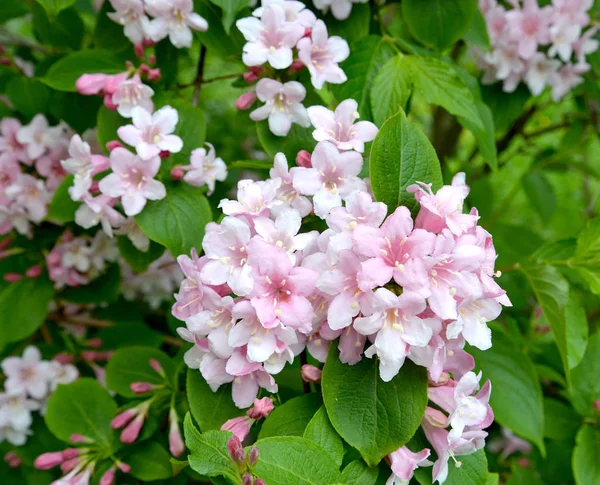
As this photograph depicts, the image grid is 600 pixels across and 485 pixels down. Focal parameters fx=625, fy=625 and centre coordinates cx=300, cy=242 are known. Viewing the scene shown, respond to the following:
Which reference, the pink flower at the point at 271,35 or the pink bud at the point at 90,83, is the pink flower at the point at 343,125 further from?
the pink bud at the point at 90,83

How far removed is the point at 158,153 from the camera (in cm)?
145

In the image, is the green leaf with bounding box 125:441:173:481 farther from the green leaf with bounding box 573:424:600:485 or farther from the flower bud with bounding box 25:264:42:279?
the green leaf with bounding box 573:424:600:485

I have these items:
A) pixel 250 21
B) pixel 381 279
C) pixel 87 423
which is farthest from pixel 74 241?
pixel 381 279

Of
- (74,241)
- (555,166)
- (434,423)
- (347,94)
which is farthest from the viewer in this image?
(555,166)

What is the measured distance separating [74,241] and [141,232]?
1.39 ft

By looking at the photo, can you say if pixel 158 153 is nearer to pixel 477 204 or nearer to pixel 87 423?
pixel 87 423

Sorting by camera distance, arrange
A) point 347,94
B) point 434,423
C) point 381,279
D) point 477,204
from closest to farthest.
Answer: point 381,279, point 434,423, point 347,94, point 477,204

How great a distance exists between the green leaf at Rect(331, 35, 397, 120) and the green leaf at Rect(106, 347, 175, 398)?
857mm

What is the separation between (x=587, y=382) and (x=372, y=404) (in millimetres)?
1005

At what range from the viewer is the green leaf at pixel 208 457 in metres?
0.94

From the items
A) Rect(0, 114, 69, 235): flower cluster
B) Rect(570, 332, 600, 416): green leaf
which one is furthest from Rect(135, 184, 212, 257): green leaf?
Rect(570, 332, 600, 416): green leaf

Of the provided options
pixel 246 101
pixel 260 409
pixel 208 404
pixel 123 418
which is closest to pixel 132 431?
pixel 123 418

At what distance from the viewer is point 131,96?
1541mm

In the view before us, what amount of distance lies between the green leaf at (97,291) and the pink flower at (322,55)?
99cm
